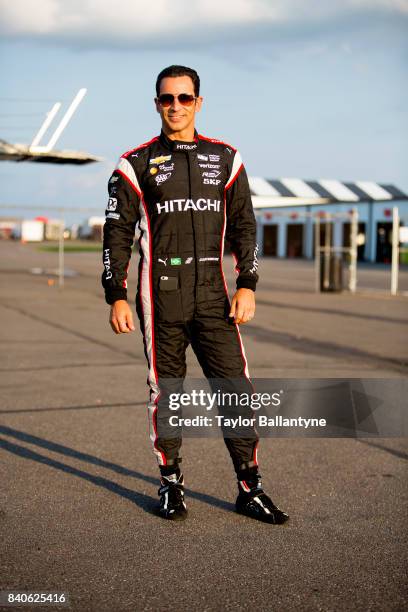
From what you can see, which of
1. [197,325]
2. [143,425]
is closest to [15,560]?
[197,325]

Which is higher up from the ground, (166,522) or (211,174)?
(211,174)

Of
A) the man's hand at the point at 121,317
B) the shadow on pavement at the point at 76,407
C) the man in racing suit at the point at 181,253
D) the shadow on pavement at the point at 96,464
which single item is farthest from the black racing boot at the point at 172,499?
the shadow on pavement at the point at 76,407

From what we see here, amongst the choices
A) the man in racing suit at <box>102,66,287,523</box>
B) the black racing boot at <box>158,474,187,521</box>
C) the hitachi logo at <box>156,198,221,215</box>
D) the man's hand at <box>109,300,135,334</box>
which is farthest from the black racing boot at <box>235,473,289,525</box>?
the hitachi logo at <box>156,198,221,215</box>

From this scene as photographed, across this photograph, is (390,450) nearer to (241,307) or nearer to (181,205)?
(241,307)

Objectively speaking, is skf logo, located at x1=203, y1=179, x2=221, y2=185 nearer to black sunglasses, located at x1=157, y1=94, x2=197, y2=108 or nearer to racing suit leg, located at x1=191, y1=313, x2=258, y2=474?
black sunglasses, located at x1=157, y1=94, x2=197, y2=108

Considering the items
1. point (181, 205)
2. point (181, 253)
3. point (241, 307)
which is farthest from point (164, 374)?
point (181, 205)

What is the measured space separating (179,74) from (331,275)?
18.5 meters

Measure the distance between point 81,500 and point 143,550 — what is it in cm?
86

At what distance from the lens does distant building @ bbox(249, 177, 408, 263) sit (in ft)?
163

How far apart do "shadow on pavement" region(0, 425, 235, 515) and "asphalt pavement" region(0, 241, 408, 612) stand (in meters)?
0.01

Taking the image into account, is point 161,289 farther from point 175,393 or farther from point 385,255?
point 385,255

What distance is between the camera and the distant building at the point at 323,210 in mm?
49719

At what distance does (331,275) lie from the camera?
72.4 ft

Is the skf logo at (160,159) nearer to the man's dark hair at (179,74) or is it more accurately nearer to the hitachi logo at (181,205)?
the hitachi logo at (181,205)
